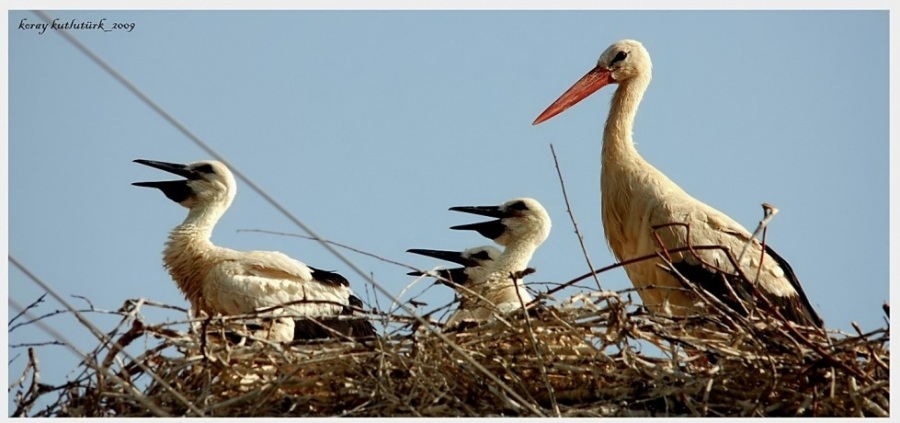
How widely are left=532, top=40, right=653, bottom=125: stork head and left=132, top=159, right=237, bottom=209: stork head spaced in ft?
4.35

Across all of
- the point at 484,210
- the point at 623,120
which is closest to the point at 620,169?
the point at 623,120

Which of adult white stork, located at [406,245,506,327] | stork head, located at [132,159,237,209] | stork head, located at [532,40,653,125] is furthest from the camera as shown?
stork head, located at [532,40,653,125]

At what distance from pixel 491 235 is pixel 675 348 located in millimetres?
2080

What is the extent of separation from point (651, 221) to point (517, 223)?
660 millimetres

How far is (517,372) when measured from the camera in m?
4.39

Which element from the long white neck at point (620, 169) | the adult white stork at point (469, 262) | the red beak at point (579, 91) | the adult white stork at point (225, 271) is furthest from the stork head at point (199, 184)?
the long white neck at point (620, 169)

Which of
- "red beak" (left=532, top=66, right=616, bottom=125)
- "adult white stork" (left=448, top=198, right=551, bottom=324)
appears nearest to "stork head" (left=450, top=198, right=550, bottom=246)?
"adult white stork" (left=448, top=198, right=551, bottom=324)

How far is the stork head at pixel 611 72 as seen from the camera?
6.51 metres

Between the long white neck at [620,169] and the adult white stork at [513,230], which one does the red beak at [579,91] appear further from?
the adult white stork at [513,230]

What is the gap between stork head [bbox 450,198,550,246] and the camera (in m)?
6.22

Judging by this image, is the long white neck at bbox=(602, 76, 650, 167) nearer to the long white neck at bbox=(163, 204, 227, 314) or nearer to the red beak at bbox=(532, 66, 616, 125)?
the red beak at bbox=(532, 66, 616, 125)

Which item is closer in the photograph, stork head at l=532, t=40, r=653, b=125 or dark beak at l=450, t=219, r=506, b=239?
dark beak at l=450, t=219, r=506, b=239

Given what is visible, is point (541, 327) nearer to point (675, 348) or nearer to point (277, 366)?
point (675, 348)

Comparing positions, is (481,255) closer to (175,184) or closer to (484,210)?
(484,210)
